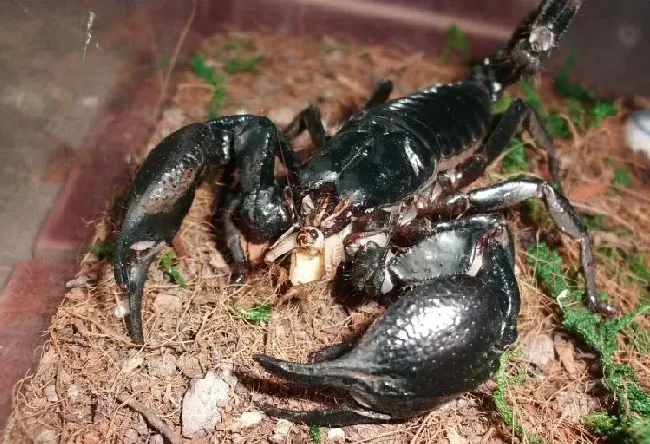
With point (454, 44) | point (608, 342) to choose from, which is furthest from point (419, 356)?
point (454, 44)

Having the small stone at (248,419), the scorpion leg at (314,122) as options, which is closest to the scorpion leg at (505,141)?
the scorpion leg at (314,122)

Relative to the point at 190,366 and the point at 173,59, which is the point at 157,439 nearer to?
the point at 190,366

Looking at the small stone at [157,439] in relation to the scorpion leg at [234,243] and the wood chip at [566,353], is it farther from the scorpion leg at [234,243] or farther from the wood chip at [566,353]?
the wood chip at [566,353]

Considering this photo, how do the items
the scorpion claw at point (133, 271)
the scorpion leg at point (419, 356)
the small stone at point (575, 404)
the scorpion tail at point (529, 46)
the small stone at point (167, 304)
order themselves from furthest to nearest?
1. the scorpion tail at point (529, 46)
2. the small stone at point (167, 304)
3. the small stone at point (575, 404)
4. the scorpion claw at point (133, 271)
5. the scorpion leg at point (419, 356)

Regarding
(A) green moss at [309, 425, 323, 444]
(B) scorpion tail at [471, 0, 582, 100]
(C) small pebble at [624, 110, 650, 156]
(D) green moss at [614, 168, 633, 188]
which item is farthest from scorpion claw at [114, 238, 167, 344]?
(C) small pebble at [624, 110, 650, 156]

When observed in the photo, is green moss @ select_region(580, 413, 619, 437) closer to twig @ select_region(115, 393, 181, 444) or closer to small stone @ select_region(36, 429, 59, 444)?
twig @ select_region(115, 393, 181, 444)

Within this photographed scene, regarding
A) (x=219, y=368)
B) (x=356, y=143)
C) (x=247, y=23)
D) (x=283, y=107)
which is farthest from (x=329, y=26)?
(x=219, y=368)

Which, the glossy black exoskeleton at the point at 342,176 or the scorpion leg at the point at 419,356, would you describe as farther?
the glossy black exoskeleton at the point at 342,176
